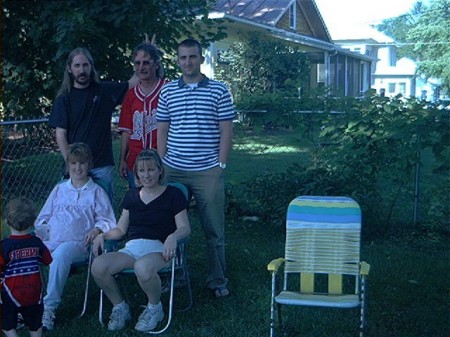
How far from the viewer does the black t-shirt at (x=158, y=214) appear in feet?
15.0

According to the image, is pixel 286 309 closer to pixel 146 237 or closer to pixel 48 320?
pixel 146 237

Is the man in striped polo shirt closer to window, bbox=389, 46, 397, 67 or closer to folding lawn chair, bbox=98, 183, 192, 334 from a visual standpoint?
folding lawn chair, bbox=98, 183, 192, 334

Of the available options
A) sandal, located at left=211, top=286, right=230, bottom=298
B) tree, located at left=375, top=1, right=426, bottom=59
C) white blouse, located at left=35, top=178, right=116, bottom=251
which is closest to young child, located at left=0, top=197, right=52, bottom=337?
white blouse, located at left=35, top=178, right=116, bottom=251

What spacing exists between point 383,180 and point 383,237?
611 millimetres

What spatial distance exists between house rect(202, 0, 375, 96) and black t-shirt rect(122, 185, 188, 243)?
12402 millimetres

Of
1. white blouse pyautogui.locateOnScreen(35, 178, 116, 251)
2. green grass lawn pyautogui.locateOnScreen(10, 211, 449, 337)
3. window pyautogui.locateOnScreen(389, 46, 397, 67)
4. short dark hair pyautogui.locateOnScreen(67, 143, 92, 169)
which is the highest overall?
window pyautogui.locateOnScreen(389, 46, 397, 67)

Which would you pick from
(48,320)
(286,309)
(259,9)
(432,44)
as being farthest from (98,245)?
(432,44)

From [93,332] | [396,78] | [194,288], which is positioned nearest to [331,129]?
[194,288]

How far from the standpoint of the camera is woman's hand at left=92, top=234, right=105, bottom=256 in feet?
14.8

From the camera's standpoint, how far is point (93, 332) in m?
4.38

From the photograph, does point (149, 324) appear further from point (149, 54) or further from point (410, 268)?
point (410, 268)

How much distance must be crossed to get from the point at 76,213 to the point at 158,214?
24.6 inches

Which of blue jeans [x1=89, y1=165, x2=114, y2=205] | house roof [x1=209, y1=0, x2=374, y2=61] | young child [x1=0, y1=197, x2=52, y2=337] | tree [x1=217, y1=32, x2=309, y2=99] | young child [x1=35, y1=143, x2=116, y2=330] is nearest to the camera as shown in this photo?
young child [x1=0, y1=197, x2=52, y2=337]

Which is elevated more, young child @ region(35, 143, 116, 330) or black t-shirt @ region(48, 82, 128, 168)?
black t-shirt @ region(48, 82, 128, 168)
